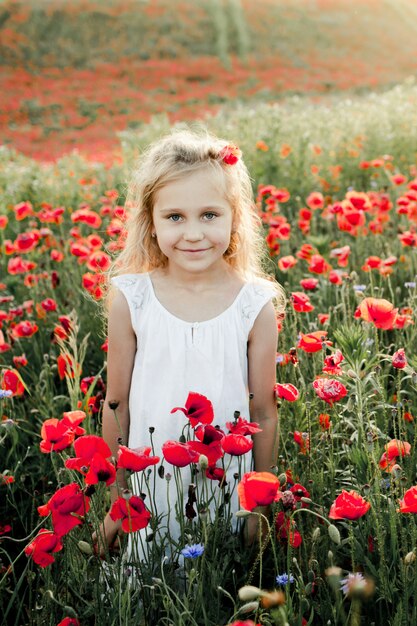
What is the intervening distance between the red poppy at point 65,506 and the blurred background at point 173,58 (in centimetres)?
1469

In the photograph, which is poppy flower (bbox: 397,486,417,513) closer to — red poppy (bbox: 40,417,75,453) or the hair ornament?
red poppy (bbox: 40,417,75,453)

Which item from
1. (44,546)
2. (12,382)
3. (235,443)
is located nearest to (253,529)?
(235,443)

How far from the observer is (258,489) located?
1324 millimetres

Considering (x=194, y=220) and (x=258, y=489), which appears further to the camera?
(x=194, y=220)

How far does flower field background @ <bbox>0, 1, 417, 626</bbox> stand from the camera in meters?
Result: 1.50

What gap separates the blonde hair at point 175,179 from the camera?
195 cm

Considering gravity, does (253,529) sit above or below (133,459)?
below

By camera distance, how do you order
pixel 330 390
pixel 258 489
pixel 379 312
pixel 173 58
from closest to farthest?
pixel 258 489, pixel 330 390, pixel 379 312, pixel 173 58

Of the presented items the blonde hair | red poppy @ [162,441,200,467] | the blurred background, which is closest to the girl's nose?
the blonde hair

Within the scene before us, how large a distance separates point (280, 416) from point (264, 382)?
0.33 m

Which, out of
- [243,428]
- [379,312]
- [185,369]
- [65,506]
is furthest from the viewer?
[185,369]

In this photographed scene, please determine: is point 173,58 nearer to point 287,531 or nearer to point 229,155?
point 229,155

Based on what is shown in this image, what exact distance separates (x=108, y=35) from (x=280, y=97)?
8.35 metres

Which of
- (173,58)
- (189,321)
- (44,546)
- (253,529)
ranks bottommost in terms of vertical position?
(253,529)
